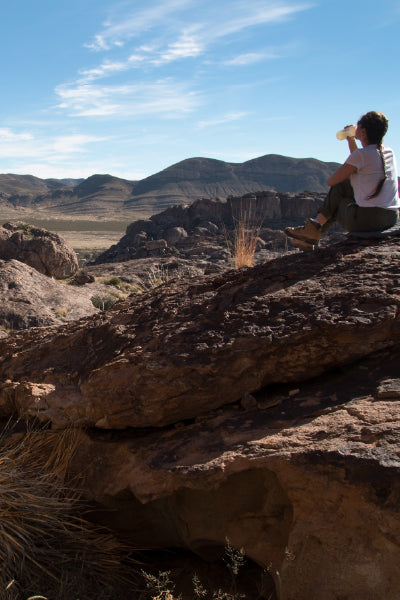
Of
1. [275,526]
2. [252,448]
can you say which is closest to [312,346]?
[252,448]

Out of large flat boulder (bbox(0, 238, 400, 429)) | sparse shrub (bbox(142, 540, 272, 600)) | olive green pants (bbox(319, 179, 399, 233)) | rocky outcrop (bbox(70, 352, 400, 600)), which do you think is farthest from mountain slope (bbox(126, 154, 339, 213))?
sparse shrub (bbox(142, 540, 272, 600))

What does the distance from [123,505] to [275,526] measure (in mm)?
837

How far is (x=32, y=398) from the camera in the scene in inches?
124

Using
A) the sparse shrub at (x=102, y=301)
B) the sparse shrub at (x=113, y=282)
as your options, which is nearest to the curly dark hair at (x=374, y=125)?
the sparse shrub at (x=102, y=301)

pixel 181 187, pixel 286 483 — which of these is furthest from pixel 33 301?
pixel 181 187

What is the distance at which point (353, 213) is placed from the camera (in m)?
3.65

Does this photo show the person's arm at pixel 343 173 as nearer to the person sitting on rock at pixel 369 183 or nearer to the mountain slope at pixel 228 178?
the person sitting on rock at pixel 369 183

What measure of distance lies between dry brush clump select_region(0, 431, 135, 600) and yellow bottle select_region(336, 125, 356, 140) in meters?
2.89

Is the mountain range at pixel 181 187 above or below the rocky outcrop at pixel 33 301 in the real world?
above

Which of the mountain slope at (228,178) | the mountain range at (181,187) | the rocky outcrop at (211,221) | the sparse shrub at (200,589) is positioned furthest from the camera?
the mountain slope at (228,178)

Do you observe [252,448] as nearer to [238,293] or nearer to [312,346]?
[312,346]

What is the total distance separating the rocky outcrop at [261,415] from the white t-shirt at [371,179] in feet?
1.00

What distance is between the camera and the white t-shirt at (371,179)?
11.7ft

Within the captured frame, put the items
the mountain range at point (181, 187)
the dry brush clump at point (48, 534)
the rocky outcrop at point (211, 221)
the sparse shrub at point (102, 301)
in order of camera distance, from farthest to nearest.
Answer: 1. the mountain range at point (181, 187)
2. the rocky outcrop at point (211, 221)
3. the sparse shrub at point (102, 301)
4. the dry brush clump at point (48, 534)
